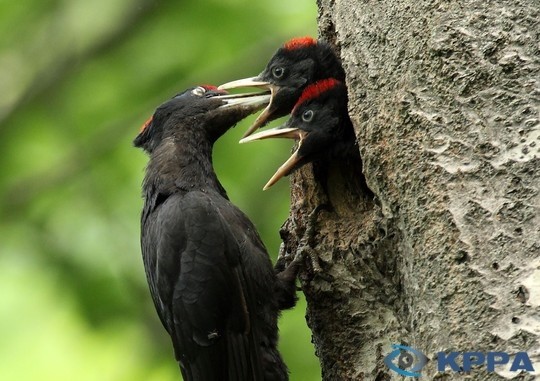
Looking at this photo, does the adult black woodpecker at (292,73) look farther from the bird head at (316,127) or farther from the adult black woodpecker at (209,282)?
the adult black woodpecker at (209,282)

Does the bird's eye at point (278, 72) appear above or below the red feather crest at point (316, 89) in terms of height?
above

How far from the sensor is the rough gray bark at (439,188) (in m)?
3.06

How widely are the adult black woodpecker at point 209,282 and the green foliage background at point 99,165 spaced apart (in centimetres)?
136

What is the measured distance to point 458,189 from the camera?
131 inches

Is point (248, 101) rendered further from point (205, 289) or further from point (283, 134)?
point (205, 289)

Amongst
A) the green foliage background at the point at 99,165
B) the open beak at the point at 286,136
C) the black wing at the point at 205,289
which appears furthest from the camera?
the green foliage background at the point at 99,165

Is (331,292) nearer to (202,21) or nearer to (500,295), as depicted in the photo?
(500,295)

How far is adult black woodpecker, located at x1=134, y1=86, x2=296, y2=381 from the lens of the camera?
14.6 feet

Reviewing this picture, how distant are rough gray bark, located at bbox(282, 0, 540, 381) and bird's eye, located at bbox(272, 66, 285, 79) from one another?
667 millimetres

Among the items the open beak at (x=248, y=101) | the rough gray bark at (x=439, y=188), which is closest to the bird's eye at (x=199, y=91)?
the open beak at (x=248, y=101)

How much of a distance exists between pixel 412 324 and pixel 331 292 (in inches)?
34.8

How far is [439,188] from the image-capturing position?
339cm

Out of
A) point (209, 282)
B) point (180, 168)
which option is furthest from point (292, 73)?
point (209, 282)

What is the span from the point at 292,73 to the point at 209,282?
1.23m
